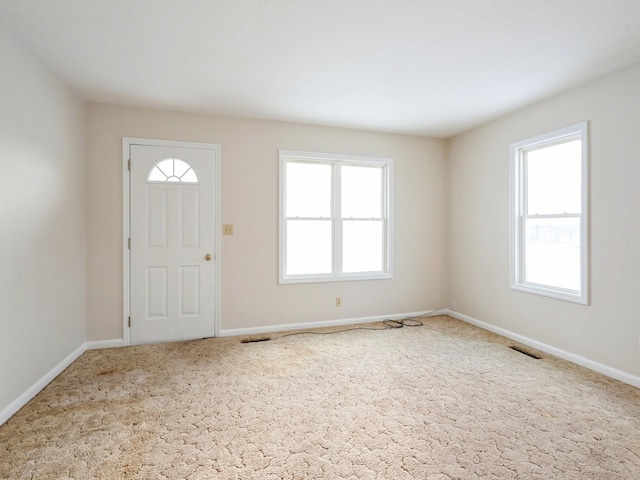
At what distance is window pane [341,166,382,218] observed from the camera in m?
4.53

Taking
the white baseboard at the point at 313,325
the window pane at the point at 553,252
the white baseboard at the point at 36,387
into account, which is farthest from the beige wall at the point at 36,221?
the window pane at the point at 553,252

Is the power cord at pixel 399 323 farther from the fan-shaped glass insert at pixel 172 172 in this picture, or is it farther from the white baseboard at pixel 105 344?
the fan-shaped glass insert at pixel 172 172

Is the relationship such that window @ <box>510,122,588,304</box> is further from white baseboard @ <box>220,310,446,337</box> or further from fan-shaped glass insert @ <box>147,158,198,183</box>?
fan-shaped glass insert @ <box>147,158,198,183</box>

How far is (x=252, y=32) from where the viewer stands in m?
2.31

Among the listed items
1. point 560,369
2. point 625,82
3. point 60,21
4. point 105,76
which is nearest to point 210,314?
point 105,76

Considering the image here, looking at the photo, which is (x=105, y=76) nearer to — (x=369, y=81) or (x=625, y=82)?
(x=369, y=81)

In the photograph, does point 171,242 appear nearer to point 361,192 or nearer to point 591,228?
point 361,192

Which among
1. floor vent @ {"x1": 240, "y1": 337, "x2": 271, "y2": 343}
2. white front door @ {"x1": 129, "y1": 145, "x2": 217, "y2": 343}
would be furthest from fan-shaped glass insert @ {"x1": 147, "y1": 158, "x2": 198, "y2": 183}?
floor vent @ {"x1": 240, "y1": 337, "x2": 271, "y2": 343}

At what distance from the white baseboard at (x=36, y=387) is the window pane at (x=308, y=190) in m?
2.66

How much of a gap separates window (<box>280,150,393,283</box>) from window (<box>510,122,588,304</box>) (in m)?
1.56

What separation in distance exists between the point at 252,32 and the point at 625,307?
12.1 feet

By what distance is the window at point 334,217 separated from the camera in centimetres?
427

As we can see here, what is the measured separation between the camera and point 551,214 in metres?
3.47

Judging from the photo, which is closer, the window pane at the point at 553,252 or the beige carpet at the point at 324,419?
the beige carpet at the point at 324,419
